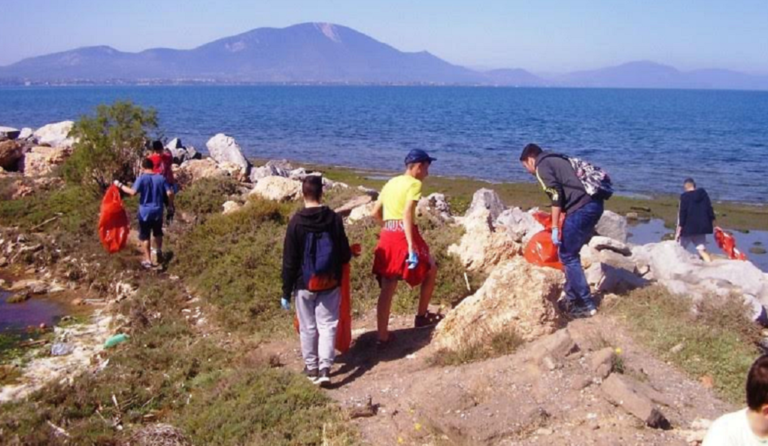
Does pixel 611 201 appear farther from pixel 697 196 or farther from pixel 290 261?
pixel 290 261

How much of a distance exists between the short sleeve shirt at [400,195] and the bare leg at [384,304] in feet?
2.22

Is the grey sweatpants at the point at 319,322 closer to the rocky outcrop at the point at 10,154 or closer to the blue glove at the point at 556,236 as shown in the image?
the blue glove at the point at 556,236

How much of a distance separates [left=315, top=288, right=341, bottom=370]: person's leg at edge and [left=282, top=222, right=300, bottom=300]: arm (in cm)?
29

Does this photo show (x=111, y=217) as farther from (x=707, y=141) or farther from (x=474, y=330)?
(x=707, y=141)

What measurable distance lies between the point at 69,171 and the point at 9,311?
20.2 feet

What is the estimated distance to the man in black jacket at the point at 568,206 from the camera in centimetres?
772

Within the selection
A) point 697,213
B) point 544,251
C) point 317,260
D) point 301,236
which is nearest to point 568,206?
point 544,251

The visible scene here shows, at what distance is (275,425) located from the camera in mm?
6062

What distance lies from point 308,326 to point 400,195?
156 cm

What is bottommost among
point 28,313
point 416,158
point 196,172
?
point 28,313

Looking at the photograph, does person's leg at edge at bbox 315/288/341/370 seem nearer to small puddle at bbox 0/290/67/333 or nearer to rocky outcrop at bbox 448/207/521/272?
rocky outcrop at bbox 448/207/521/272

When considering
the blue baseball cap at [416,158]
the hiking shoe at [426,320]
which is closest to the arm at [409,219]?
the blue baseball cap at [416,158]

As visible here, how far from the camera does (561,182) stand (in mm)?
7746

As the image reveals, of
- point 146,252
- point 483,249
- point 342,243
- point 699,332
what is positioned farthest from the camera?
point 146,252
